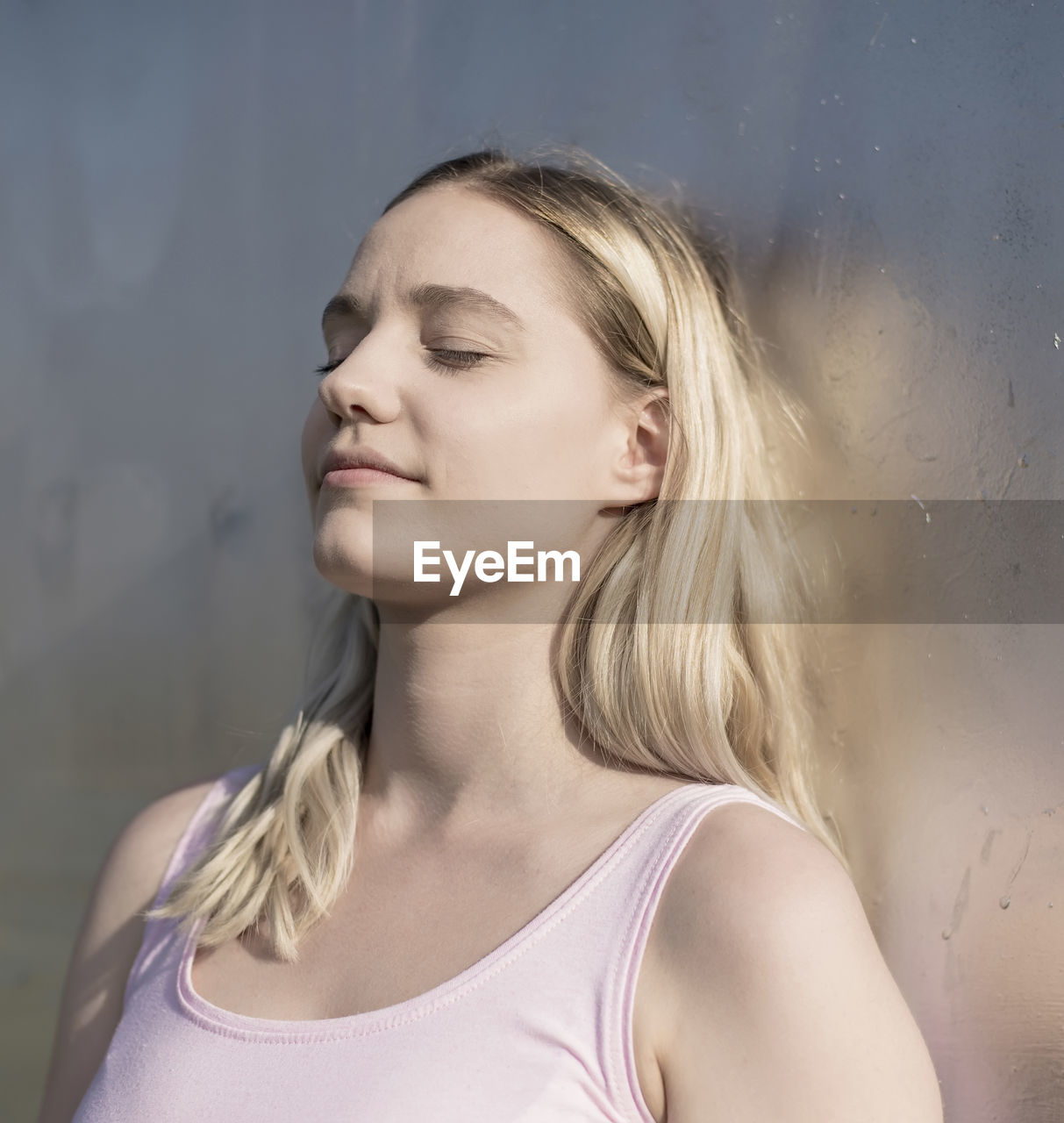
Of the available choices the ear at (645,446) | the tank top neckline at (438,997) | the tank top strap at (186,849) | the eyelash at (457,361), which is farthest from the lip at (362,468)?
the tank top strap at (186,849)

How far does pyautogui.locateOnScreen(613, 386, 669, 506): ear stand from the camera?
142 centimetres

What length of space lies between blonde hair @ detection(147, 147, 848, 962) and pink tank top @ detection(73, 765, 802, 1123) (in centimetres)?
12

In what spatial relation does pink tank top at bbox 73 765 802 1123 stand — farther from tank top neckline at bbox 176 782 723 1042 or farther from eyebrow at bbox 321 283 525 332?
eyebrow at bbox 321 283 525 332

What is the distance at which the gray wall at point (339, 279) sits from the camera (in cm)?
137

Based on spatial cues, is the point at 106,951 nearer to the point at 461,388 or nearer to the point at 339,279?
the point at 461,388

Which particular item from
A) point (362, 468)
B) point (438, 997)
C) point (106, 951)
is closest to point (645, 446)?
point (362, 468)

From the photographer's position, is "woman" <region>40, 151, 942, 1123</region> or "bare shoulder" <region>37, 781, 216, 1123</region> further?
"bare shoulder" <region>37, 781, 216, 1123</region>

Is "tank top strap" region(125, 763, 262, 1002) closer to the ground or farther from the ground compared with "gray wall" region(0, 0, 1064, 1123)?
closer to the ground

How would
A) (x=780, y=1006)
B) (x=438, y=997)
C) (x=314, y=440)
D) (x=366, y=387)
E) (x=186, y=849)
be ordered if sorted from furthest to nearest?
(x=186, y=849), (x=314, y=440), (x=366, y=387), (x=438, y=997), (x=780, y=1006)

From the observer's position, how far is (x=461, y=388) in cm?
130

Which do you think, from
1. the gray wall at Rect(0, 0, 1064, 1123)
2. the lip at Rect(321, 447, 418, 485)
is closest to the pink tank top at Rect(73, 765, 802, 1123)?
the gray wall at Rect(0, 0, 1064, 1123)

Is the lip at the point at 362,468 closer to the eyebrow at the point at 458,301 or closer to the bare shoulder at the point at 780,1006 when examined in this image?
the eyebrow at the point at 458,301

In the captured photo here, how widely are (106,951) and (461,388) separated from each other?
2.69 feet

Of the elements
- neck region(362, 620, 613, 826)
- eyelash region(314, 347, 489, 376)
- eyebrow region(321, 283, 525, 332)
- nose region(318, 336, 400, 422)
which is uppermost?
eyebrow region(321, 283, 525, 332)
